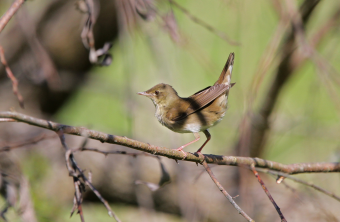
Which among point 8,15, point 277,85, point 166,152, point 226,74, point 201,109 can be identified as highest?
point 277,85

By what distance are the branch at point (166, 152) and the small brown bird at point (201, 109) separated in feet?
2.03

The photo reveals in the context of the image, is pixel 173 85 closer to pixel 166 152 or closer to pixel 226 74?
pixel 226 74

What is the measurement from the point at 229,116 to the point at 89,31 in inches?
140

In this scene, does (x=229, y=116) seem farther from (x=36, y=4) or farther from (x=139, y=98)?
(x=36, y=4)

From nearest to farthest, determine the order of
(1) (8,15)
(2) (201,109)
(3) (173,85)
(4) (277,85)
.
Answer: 1. (1) (8,15)
2. (3) (173,85)
3. (2) (201,109)
4. (4) (277,85)

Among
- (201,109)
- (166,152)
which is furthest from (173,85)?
(166,152)

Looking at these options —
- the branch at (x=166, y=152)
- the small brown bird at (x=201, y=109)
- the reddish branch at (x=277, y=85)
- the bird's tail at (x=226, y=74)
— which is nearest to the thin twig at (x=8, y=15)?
the branch at (x=166, y=152)

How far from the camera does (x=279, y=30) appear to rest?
2.71m

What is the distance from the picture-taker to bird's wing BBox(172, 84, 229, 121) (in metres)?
2.83

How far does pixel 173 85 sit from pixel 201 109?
49cm

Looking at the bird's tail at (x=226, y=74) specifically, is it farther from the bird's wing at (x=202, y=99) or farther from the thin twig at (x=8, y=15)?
the thin twig at (x=8, y=15)

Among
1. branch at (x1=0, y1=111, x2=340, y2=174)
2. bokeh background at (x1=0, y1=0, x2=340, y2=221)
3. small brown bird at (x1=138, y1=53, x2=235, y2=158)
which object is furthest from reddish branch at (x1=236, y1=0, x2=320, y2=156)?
branch at (x1=0, y1=111, x2=340, y2=174)

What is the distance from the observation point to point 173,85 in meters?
2.67

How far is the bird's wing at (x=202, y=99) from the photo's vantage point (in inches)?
111
